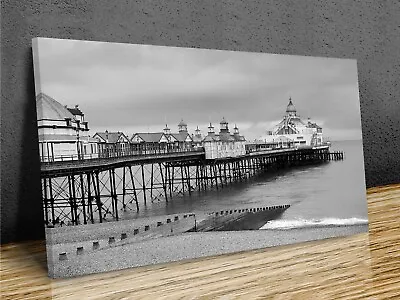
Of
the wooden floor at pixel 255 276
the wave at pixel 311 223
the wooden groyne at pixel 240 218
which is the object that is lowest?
the wooden floor at pixel 255 276

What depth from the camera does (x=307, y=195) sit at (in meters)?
1.55

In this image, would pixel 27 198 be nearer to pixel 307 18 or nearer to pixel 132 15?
pixel 132 15

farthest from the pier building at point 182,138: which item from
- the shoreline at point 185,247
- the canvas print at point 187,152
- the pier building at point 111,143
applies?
the shoreline at point 185,247

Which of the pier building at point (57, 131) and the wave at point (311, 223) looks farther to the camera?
the wave at point (311, 223)

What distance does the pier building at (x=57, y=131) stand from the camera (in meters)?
1.32

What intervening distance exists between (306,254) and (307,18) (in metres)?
1.02

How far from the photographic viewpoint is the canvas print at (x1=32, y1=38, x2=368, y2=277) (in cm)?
133

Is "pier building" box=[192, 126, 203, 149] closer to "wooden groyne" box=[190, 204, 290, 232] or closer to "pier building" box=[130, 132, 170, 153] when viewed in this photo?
"pier building" box=[130, 132, 170, 153]

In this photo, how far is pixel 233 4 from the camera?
6.26 feet

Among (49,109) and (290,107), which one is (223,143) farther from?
(49,109)

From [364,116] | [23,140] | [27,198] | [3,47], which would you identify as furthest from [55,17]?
[364,116]

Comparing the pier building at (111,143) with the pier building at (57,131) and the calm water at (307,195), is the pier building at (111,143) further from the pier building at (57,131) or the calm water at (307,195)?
the calm water at (307,195)

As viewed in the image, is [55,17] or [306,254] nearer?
[306,254]

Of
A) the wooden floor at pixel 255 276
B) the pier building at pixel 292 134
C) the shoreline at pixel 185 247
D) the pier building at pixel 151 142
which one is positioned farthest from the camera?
the pier building at pixel 292 134
